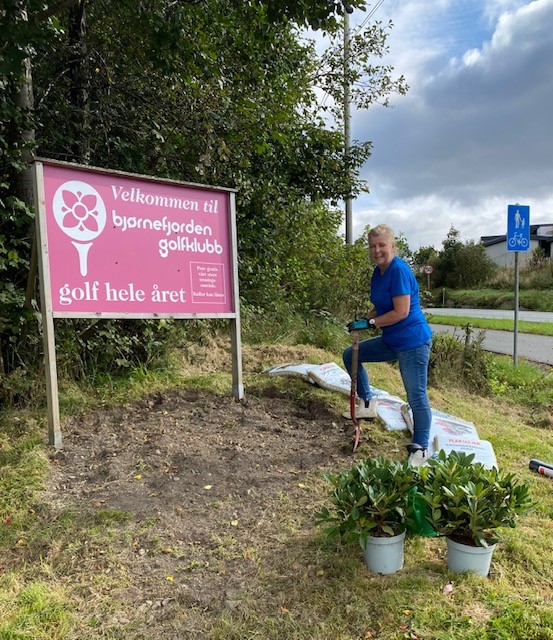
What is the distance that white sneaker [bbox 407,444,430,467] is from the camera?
11.5 feet

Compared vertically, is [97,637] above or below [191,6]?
below

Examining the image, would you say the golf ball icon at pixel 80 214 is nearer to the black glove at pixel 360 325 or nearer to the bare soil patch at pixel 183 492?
the bare soil patch at pixel 183 492

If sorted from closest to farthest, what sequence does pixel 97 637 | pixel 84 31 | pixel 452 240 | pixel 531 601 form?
→ pixel 97 637 < pixel 531 601 < pixel 84 31 < pixel 452 240

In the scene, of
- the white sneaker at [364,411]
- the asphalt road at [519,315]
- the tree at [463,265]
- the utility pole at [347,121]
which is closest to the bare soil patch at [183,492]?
the white sneaker at [364,411]

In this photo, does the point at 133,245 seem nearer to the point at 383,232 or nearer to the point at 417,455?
the point at 383,232

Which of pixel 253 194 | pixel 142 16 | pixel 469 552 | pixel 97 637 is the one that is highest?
pixel 142 16

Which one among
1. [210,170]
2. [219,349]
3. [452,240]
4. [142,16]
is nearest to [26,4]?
[142,16]

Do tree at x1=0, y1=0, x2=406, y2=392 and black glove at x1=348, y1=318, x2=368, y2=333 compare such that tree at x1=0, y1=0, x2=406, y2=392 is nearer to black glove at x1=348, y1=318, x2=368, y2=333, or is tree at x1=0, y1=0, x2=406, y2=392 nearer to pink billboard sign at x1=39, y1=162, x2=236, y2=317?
pink billboard sign at x1=39, y1=162, x2=236, y2=317

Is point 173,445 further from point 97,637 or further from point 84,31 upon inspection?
point 84,31

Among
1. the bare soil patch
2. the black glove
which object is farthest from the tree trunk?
the black glove

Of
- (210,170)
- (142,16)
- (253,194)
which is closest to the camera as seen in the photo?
(142,16)

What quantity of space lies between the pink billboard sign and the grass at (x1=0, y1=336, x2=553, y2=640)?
1.40 meters

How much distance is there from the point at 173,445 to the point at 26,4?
3.36 meters

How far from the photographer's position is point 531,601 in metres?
2.07
